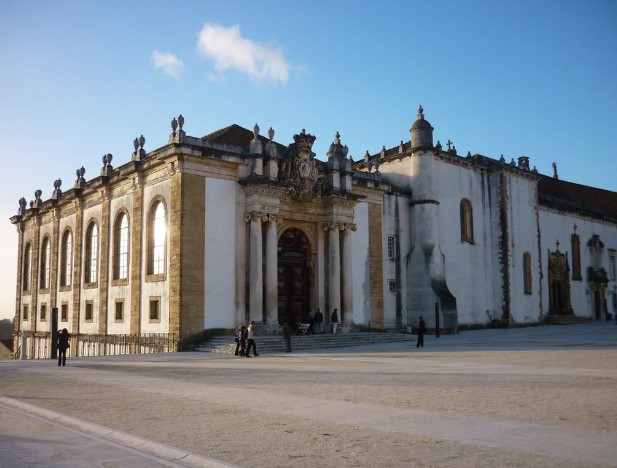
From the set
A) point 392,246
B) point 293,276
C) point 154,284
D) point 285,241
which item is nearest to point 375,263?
point 392,246

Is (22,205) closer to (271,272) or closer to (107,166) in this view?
(107,166)

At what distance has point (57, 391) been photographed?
14.0m

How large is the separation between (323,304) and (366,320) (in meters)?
3.25

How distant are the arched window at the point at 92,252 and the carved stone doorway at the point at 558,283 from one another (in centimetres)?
3389

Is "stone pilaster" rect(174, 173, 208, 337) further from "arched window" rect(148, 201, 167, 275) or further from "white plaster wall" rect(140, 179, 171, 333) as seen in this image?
"arched window" rect(148, 201, 167, 275)

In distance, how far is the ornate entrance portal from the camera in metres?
32.6

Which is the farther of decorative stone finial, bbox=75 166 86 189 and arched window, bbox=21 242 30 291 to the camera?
arched window, bbox=21 242 30 291

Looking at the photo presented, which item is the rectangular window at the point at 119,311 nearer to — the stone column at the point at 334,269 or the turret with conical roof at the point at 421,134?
the stone column at the point at 334,269

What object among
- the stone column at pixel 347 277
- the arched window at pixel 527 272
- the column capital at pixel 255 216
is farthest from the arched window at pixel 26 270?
the arched window at pixel 527 272

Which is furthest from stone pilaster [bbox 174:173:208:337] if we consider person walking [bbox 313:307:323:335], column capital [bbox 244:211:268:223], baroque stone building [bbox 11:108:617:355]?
person walking [bbox 313:307:323:335]

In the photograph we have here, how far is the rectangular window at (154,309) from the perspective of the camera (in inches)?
1171

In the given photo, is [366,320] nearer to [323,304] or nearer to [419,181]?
[323,304]

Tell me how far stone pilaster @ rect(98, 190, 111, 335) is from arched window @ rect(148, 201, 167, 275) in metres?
4.78

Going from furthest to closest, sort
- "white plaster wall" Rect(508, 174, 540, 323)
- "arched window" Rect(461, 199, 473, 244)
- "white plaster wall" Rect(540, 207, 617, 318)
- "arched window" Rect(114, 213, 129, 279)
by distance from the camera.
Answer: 1. "white plaster wall" Rect(540, 207, 617, 318)
2. "white plaster wall" Rect(508, 174, 540, 323)
3. "arched window" Rect(461, 199, 473, 244)
4. "arched window" Rect(114, 213, 129, 279)
